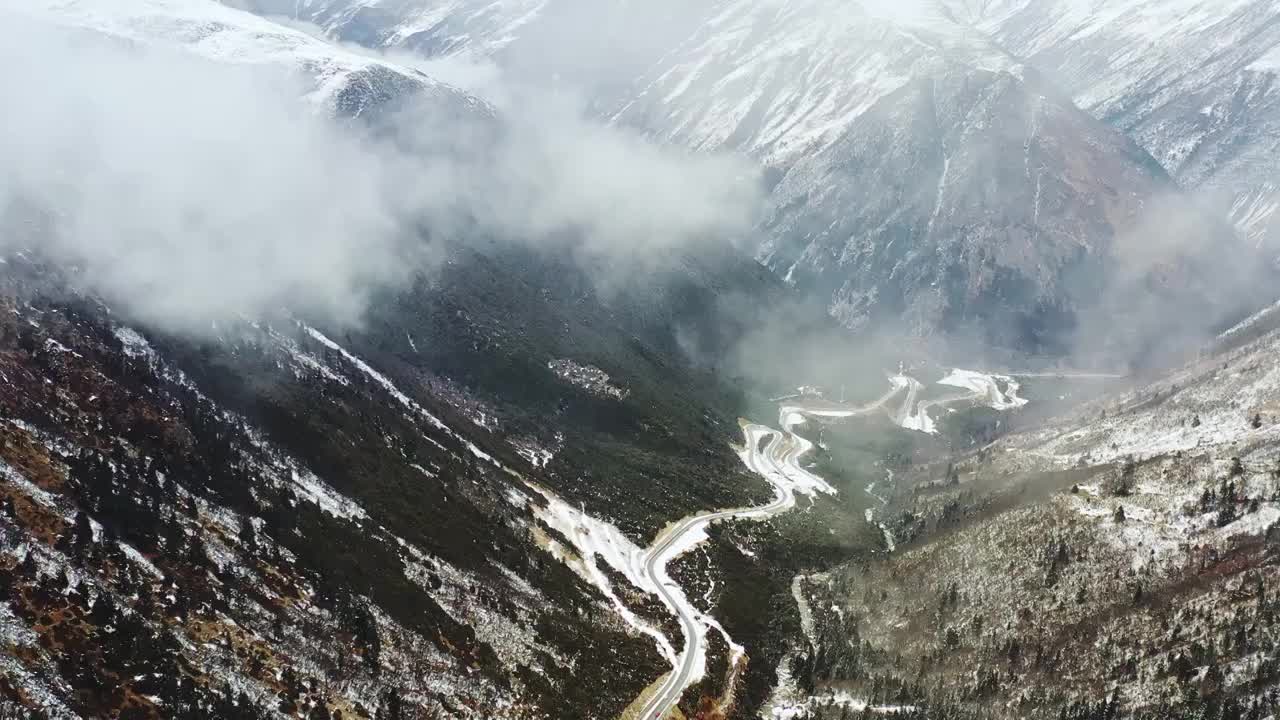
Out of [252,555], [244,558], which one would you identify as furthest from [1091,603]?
[244,558]

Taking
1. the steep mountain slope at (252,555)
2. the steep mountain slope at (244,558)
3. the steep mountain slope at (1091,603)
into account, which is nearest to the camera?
the steep mountain slope at (244,558)

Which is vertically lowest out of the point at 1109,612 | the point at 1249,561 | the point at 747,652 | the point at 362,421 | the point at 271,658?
the point at 362,421

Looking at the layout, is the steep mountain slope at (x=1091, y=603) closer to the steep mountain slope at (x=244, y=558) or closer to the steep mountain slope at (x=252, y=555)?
the steep mountain slope at (x=252, y=555)

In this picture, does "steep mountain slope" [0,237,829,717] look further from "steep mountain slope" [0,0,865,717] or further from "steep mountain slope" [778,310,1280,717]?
"steep mountain slope" [778,310,1280,717]

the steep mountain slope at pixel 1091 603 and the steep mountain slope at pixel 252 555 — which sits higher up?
the steep mountain slope at pixel 1091 603

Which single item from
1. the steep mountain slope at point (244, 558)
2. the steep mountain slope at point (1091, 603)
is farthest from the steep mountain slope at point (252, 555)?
the steep mountain slope at point (1091, 603)

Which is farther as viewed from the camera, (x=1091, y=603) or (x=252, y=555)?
(x=1091, y=603)

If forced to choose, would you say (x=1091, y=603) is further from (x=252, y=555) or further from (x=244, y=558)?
(x=244, y=558)

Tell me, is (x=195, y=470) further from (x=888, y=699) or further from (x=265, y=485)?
(x=888, y=699)

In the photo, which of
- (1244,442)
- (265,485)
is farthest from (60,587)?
(1244,442)

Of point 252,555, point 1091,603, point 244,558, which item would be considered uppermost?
point 1091,603

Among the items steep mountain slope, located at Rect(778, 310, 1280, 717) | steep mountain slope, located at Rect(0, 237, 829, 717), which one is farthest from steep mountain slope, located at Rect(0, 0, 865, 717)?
steep mountain slope, located at Rect(778, 310, 1280, 717)
